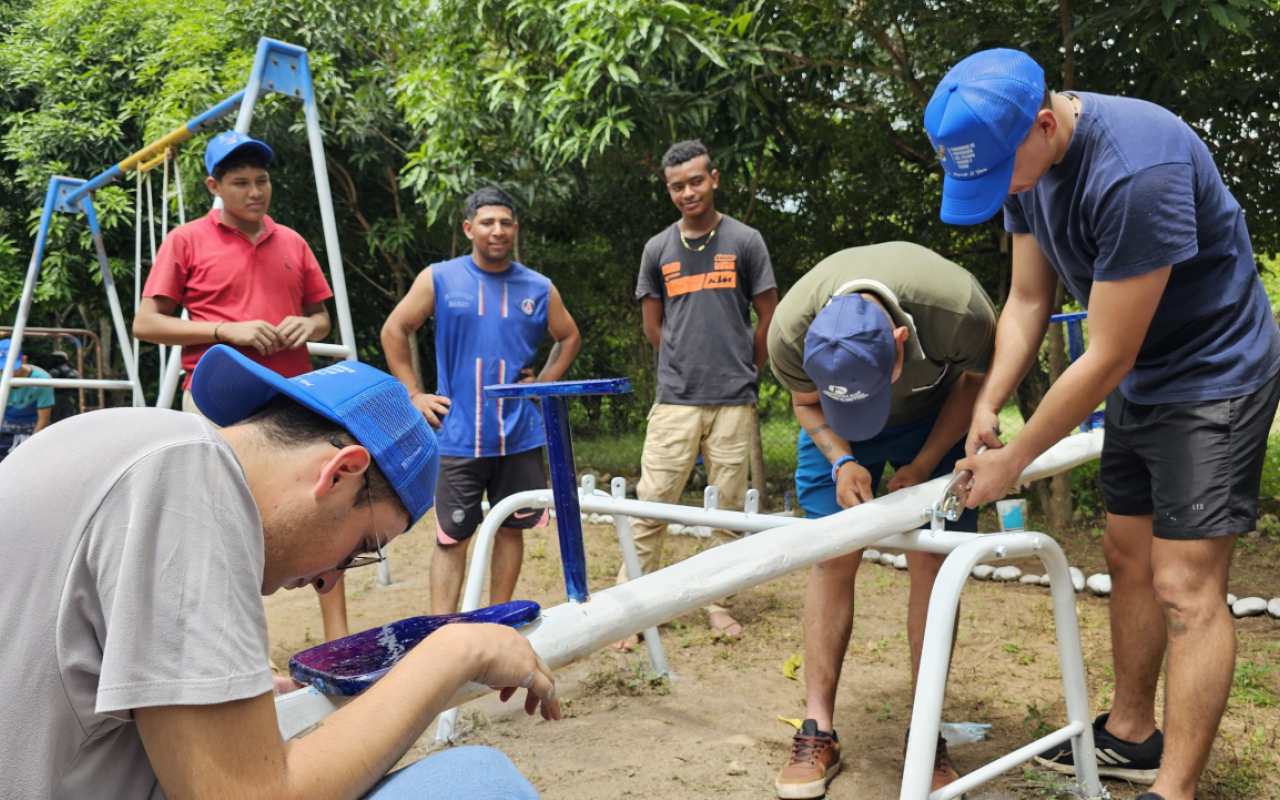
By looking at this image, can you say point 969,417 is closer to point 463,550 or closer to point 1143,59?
point 463,550

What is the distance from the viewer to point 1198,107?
4.72 m

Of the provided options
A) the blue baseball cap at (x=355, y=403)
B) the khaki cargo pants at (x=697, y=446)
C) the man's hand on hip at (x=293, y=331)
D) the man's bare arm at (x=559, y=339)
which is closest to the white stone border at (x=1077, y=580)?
the khaki cargo pants at (x=697, y=446)

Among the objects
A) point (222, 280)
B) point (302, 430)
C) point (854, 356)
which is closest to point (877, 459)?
point (854, 356)

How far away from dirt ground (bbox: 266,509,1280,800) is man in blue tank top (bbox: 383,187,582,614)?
1.87ft

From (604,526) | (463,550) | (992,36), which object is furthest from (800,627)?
(992,36)

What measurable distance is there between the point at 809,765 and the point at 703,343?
1985 millimetres

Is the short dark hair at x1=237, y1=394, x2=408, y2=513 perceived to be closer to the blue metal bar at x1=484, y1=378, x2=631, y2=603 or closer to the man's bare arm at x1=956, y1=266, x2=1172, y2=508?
the blue metal bar at x1=484, y1=378, x2=631, y2=603

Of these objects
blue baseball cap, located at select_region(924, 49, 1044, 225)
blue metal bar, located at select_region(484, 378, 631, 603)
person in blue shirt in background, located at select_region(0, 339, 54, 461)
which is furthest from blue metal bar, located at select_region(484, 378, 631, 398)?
person in blue shirt in background, located at select_region(0, 339, 54, 461)

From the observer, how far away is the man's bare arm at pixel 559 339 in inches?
151

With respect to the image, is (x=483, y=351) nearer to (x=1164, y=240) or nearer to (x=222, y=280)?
(x=222, y=280)

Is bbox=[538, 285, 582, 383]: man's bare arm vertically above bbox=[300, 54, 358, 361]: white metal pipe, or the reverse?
bbox=[300, 54, 358, 361]: white metal pipe

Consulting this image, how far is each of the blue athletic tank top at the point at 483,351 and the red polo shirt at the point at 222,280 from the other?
1.78 ft

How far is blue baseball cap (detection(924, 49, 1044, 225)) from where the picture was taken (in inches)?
74.5

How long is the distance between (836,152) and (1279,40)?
2.49 m
